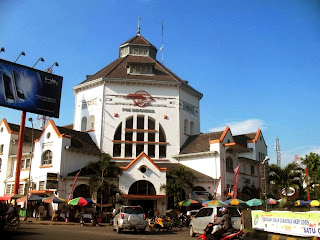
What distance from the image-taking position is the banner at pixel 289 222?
567 inches

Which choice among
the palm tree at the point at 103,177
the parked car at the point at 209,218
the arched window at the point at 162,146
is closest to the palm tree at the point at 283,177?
the arched window at the point at 162,146

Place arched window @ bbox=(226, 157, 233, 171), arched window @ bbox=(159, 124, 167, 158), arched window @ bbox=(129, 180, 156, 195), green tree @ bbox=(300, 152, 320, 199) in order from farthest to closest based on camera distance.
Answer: green tree @ bbox=(300, 152, 320, 199), arched window @ bbox=(159, 124, 167, 158), arched window @ bbox=(226, 157, 233, 171), arched window @ bbox=(129, 180, 156, 195)

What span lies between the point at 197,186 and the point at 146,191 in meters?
6.35

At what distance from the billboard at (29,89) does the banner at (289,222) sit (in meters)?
28.8

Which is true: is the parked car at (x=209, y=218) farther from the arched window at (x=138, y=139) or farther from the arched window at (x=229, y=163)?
the arched window at (x=138, y=139)

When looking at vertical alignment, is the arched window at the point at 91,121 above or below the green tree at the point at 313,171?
above

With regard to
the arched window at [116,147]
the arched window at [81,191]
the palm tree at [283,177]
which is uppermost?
the arched window at [116,147]

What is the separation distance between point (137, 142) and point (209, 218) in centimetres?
2325

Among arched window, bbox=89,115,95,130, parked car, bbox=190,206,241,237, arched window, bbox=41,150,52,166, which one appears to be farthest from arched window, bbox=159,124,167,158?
parked car, bbox=190,206,241,237

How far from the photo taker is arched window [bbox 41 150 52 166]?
37.4 metres

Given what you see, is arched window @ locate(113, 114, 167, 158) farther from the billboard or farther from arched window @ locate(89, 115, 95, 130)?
the billboard

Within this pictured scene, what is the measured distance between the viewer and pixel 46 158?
37906 mm

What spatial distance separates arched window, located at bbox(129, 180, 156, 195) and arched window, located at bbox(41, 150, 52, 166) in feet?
32.5

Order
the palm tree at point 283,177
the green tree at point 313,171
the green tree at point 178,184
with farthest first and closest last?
1. the green tree at point 313,171
2. the palm tree at point 283,177
3. the green tree at point 178,184
